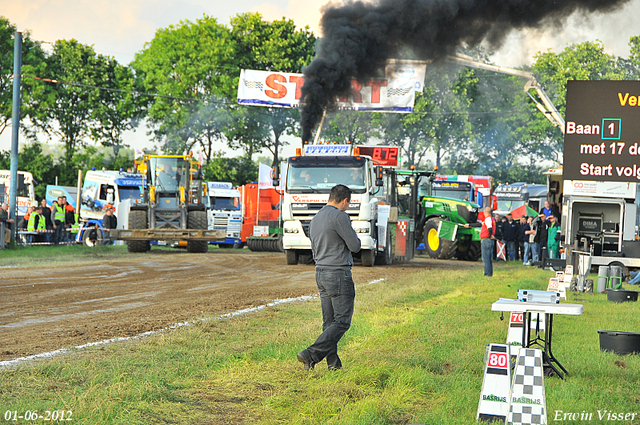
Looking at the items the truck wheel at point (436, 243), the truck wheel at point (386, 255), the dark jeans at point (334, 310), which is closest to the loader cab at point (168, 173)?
the truck wheel at point (386, 255)

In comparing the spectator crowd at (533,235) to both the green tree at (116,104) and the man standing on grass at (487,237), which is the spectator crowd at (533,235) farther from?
the green tree at (116,104)

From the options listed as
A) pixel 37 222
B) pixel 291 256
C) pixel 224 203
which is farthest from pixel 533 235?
pixel 37 222

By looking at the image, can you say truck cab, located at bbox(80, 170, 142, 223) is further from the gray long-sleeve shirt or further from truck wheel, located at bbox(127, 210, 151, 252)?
the gray long-sleeve shirt

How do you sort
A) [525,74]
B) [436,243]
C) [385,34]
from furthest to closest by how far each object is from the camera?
[436,243]
[525,74]
[385,34]

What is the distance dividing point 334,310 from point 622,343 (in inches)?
143

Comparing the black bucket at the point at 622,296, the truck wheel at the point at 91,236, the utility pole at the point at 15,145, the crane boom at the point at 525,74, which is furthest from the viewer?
the truck wheel at the point at 91,236

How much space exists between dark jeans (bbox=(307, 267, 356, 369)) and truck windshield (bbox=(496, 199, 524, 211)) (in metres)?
36.3

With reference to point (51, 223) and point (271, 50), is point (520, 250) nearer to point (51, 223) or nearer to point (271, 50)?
point (51, 223)

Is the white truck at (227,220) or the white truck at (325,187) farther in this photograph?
the white truck at (227,220)

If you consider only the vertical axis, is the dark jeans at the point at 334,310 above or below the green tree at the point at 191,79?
below

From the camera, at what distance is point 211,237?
27.0m

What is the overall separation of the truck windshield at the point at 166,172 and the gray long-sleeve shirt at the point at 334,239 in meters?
22.0

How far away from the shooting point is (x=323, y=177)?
20250 millimetres

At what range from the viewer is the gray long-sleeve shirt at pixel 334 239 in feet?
22.7
